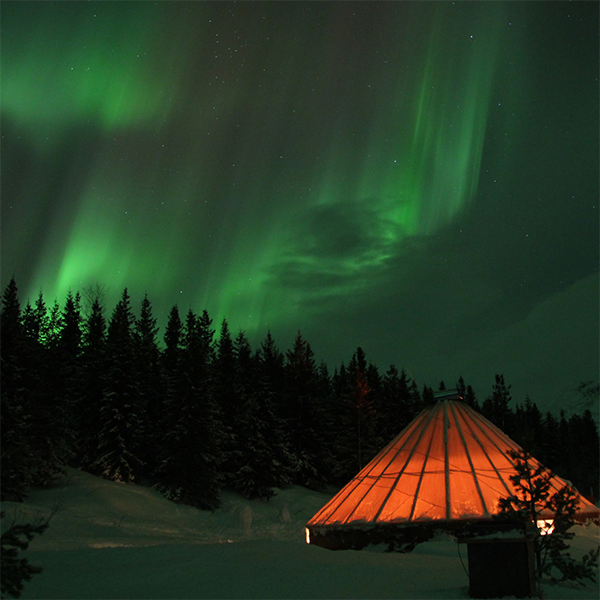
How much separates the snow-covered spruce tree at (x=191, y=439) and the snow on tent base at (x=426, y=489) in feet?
48.7

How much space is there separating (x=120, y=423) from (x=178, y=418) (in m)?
2.91

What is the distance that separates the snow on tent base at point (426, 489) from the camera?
10.7m

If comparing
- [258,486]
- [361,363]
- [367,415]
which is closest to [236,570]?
[258,486]

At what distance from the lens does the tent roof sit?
36.2ft

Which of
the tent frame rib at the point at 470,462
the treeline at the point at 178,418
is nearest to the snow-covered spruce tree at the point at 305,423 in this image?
the treeline at the point at 178,418

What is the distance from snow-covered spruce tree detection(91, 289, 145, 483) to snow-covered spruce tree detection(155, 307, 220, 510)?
1546mm

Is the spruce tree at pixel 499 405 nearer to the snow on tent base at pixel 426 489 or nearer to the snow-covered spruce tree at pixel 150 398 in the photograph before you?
the snow-covered spruce tree at pixel 150 398

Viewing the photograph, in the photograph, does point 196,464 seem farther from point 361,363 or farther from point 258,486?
point 361,363

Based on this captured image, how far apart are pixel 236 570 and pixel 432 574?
7.44ft

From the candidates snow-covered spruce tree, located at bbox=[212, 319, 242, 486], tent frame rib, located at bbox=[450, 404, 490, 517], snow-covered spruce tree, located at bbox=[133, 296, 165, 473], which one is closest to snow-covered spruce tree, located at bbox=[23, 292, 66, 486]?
snow-covered spruce tree, located at bbox=[133, 296, 165, 473]

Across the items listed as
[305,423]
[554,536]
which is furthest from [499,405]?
[554,536]

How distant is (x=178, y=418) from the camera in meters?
27.7

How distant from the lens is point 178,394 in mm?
28266

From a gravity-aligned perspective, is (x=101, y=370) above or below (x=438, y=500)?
above
